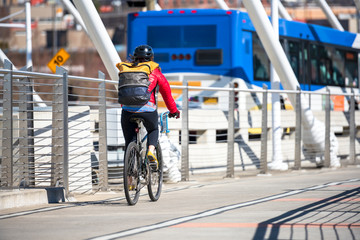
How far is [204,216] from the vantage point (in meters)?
8.91

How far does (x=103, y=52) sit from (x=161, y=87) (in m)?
3.92

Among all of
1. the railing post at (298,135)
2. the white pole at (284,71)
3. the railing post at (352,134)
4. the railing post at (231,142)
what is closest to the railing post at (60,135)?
the railing post at (231,142)

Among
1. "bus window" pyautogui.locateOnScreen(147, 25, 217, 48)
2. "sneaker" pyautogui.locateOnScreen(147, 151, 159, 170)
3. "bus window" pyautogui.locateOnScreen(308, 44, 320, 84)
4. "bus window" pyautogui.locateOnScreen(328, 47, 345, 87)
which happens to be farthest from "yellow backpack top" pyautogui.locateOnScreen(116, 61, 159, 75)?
"bus window" pyautogui.locateOnScreen(328, 47, 345, 87)

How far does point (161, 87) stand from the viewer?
10.8 m

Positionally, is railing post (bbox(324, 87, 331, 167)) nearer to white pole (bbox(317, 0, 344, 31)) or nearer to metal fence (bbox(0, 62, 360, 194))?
metal fence (bbox(0, 62, 360, 194))

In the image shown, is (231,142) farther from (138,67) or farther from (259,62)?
(259,62)

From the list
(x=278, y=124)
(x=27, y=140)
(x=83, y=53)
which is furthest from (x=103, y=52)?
(x=83, y=53)

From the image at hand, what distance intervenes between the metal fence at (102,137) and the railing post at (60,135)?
12mm

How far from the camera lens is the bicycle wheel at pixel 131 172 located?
396 inches

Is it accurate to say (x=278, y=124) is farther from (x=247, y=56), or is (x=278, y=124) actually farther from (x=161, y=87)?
(x=161, y=87)

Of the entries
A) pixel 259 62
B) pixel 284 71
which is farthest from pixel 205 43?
pixel 284 71

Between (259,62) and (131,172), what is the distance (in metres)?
14.0

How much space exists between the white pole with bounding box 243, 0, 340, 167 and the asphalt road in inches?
206

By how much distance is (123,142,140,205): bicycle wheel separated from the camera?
396 inches
